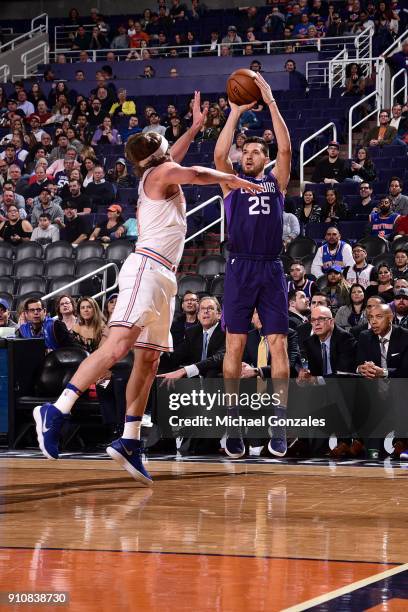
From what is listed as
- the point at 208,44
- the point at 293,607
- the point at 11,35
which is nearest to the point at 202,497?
the point at 293,607

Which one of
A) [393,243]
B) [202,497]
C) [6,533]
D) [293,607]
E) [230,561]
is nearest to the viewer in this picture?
[293,607]

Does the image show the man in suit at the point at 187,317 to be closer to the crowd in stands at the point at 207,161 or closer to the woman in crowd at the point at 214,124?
the crowd in stands at the point at 207,161

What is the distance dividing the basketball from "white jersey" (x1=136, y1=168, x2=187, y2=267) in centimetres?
117

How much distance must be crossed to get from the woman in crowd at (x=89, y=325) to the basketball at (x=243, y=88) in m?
3.31

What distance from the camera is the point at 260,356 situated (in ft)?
32.8

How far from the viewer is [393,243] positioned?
13.2m

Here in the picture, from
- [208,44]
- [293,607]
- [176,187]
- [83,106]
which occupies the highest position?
[208,44]

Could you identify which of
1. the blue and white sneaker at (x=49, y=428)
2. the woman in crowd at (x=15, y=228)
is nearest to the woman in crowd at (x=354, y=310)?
the blue and white sneaker at (x=49, y=428)

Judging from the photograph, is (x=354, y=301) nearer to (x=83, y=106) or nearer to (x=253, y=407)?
(x=253, y=407)

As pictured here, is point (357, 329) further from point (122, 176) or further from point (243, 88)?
point (122, 176)

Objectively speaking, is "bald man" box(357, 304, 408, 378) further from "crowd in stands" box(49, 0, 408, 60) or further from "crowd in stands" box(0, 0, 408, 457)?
"crowd in stands" box(49, 0, 408, 60)

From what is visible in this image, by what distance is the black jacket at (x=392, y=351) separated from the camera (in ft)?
31.3

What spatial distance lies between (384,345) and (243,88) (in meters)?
2.86

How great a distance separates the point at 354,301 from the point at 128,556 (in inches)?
263
